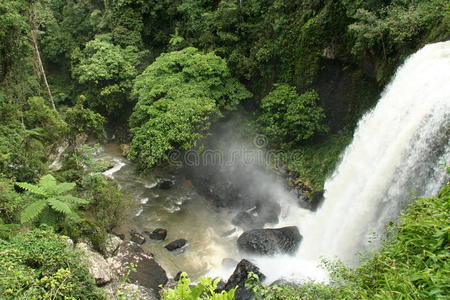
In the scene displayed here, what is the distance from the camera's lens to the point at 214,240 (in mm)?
13055

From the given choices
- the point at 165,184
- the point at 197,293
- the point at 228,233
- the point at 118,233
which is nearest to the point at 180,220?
the point at 228,233

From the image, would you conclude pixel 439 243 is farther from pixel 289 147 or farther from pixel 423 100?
pixel 289 147

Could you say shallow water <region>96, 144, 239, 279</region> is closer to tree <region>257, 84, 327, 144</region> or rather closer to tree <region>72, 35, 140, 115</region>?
tree <region>72, 35, 140, 115</region>

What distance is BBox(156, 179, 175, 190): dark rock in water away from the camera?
54.1 ft

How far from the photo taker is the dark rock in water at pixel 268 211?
1353cm

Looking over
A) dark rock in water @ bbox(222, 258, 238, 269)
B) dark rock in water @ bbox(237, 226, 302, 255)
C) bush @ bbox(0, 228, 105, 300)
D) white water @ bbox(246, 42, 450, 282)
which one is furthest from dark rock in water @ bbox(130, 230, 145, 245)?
bush @ bbox(0, 228, 105, 300)

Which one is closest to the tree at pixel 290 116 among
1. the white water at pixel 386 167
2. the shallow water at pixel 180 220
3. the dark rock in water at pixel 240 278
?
the white water at pixel 386 167

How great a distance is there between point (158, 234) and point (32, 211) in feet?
18.5

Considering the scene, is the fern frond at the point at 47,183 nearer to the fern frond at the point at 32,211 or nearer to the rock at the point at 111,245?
the fern frond at the point at 32,211

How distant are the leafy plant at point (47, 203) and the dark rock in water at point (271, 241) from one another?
18.5 ft

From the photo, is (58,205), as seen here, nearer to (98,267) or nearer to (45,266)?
(98,267)

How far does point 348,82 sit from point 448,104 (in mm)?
5773

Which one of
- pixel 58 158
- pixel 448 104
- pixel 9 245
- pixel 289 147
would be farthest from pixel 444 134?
pixel 58 158

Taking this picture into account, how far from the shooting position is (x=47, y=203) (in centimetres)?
877
